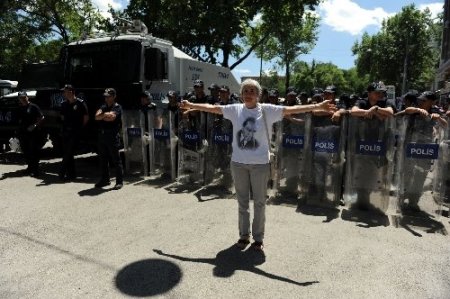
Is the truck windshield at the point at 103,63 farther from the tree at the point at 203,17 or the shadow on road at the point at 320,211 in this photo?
the tree at the point at 203,17

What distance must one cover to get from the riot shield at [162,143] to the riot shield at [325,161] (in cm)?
268

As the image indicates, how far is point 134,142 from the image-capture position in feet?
26.8

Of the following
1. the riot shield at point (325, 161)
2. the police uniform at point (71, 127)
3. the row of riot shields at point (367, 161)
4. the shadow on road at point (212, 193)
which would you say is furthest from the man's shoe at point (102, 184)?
the riot shield at point (325, 161)

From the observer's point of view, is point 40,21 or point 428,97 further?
point 40,21

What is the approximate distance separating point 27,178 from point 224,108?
564 centimetres

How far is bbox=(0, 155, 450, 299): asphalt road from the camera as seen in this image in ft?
11.6

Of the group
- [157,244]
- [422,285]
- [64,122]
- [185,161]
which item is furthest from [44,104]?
[422,285]

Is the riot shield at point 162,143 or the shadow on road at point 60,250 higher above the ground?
the riot shield at point 162,143

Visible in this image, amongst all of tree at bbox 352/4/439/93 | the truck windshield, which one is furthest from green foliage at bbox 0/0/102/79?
tree at bbox 352/4/439/93

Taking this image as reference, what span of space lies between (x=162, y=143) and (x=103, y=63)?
2192 mm

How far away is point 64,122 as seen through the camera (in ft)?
25.5

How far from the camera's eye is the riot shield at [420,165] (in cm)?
532

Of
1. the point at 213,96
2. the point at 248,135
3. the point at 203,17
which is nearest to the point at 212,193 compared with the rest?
the point at 213,96

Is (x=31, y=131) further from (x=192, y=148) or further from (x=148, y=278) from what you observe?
(x=148, y=278)
